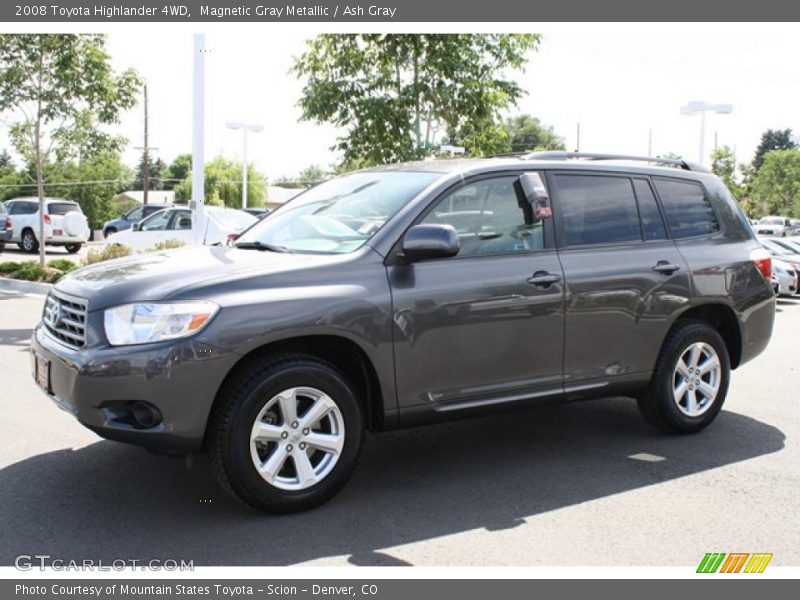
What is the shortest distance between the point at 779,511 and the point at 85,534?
11.7 feet

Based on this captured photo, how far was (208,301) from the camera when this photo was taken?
164 inches

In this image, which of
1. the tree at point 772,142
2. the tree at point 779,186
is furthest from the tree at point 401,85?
the tree at point 772,142

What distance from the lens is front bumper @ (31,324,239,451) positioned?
13.3ft

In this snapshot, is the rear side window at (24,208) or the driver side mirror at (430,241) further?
the rear side window at (24,208)

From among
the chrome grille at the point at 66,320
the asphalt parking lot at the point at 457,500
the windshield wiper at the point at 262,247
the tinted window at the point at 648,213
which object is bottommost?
the asphalt parking lot at the point at 457,500

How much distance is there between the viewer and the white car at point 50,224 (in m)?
25.1

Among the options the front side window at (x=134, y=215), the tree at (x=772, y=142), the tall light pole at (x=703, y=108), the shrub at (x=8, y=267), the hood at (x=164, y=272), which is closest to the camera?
the hood at (x=164, y=272)

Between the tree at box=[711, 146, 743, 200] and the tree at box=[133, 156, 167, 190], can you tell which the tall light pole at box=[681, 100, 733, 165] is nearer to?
the tree at box=[711, 146, 743, 200]

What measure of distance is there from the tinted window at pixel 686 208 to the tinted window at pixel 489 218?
4.15 ft

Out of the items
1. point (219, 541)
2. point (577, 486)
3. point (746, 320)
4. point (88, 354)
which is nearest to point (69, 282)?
point (88, 354)

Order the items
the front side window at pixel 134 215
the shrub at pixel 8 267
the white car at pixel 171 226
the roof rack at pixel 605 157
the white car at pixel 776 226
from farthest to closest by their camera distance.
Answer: the white car at pixel 776 226 < the front side window at pixel 134 215 < the white car at pixel 171 226 < the shrub at pixel 8 267 < the roof rack at pixel 605 157

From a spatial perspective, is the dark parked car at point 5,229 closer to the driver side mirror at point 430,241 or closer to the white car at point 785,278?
the white car at point 785,278

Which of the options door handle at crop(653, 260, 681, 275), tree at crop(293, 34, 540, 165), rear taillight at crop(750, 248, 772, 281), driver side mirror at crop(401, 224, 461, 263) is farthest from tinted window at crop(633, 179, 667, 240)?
tree at crop(293, 34, 540, 165)

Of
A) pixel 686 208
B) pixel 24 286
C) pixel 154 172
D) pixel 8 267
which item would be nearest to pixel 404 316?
pixel 686 208
